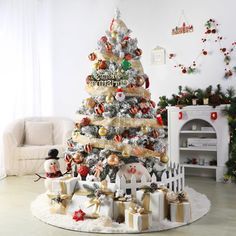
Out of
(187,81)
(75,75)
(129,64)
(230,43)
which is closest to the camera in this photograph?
(129,64)

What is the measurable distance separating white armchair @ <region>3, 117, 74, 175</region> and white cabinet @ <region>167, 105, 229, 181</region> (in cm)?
166

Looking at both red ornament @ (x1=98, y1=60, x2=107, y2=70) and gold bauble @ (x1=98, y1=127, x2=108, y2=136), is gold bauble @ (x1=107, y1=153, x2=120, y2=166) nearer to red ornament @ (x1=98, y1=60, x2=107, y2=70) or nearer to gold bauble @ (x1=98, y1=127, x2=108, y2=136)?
gold bauble @ (x1=98, y1=127, x2=108, y2=136)

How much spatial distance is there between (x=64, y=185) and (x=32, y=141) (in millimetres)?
2321

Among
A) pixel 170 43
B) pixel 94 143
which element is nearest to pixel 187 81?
pixel 170 43

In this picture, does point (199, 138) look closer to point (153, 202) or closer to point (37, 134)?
point (153, 202)

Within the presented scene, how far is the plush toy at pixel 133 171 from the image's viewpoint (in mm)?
3324

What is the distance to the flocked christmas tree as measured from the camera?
3.37 metres

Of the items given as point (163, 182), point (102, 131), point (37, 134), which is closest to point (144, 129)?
point (102, 131)

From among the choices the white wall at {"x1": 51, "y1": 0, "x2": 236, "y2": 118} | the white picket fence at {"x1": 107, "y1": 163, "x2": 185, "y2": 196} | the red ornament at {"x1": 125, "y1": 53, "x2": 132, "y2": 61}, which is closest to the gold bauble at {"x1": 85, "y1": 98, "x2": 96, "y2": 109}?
the red ornament at {"x1": 125, "y1": 53, "x2": 132, "y2": 61}

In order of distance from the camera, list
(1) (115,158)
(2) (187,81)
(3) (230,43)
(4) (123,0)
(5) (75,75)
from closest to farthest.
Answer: (1) (115,158) → (3) (230,43) → (2) (187,81) → (4) (123,0) → (5) (75,75)

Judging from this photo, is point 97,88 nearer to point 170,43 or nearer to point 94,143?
point 94,143

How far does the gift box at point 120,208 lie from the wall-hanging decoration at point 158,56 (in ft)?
9.26

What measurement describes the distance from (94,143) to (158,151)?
678 mm

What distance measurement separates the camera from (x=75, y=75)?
6012 mm
